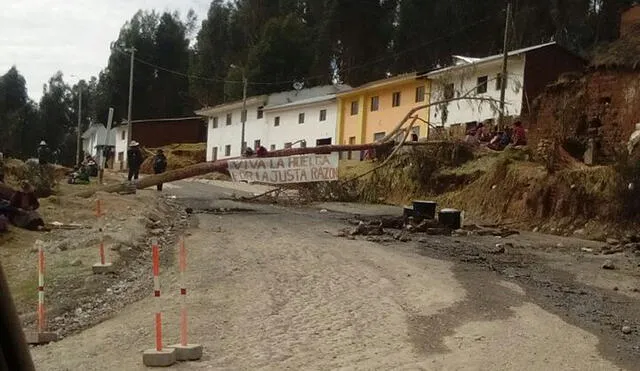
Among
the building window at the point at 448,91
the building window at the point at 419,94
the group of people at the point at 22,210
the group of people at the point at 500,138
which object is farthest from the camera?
the building window at the point at 419,94

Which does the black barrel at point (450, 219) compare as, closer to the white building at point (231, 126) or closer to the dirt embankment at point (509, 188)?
the dirt embankment at point (509, 188)

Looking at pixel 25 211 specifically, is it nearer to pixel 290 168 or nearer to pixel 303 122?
pixel 290 168

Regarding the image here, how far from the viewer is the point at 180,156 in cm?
6072

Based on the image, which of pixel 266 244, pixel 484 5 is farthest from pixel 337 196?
pixel 484 5

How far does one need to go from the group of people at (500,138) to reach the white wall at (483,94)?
8937 mm

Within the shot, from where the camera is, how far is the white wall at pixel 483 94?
38.0m

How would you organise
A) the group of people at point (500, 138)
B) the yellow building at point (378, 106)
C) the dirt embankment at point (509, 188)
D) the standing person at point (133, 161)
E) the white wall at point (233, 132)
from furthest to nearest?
the white wall at point (233, 132), the yellow building at point (378, 106), the standing person at point (133, 161), the group of people at point (500, 138), the dirt embankment at point (509, 188)

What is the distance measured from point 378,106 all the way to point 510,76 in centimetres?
1161

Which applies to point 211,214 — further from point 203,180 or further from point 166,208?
point 203,180

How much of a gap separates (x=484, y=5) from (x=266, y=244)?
4537 cm

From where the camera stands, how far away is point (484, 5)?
185ft

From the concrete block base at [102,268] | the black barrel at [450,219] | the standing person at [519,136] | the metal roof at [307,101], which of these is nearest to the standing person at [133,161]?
the black barrel at [450,219]

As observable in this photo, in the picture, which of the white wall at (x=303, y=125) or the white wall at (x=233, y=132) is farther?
the white wall at (x=233, y=132)

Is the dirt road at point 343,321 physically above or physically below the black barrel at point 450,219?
below
